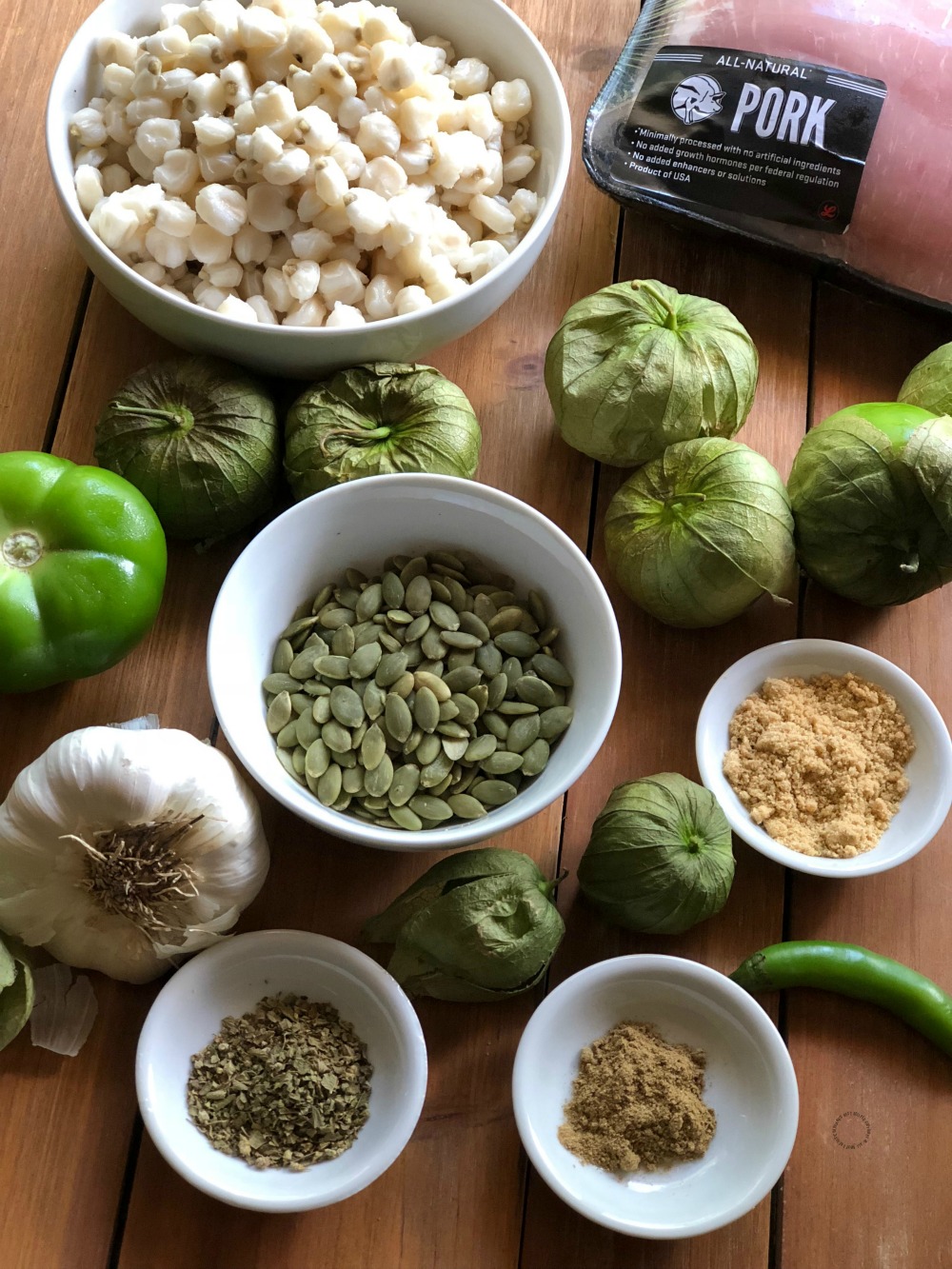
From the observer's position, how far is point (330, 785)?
3.10ft

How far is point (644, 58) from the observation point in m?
1.16

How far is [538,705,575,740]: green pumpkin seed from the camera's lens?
962 millimetres

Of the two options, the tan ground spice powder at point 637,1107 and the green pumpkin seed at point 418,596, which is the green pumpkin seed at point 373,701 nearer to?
the green pumpkin seed at point 418,596

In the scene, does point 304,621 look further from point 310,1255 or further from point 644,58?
point 644,58

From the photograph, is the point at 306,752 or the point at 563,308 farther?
the point at 563,308

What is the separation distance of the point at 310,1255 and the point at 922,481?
810mm

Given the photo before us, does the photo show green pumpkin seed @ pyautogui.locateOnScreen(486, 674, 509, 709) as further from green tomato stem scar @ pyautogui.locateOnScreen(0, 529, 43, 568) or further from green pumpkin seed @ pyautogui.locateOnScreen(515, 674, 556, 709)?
green tomato stem scar @ pyautogui.locateOnScreen(0, 529, 43, 568)

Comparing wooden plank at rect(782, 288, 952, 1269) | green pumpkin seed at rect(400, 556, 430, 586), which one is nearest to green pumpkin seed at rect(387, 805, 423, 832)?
green pumpkin seed at rect(400, 556, 430, 586)

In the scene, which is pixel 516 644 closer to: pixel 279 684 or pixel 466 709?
pixel 466 709

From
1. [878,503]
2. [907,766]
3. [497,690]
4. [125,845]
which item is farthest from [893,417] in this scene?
[125,845]

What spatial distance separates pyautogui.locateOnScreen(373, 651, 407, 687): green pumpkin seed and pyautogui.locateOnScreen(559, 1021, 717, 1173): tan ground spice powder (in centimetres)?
35

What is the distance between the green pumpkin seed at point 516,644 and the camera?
99cm

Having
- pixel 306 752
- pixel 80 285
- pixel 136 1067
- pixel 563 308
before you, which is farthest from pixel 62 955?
pixel 563 308

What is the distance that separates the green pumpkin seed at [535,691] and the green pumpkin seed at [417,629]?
0.10 m
